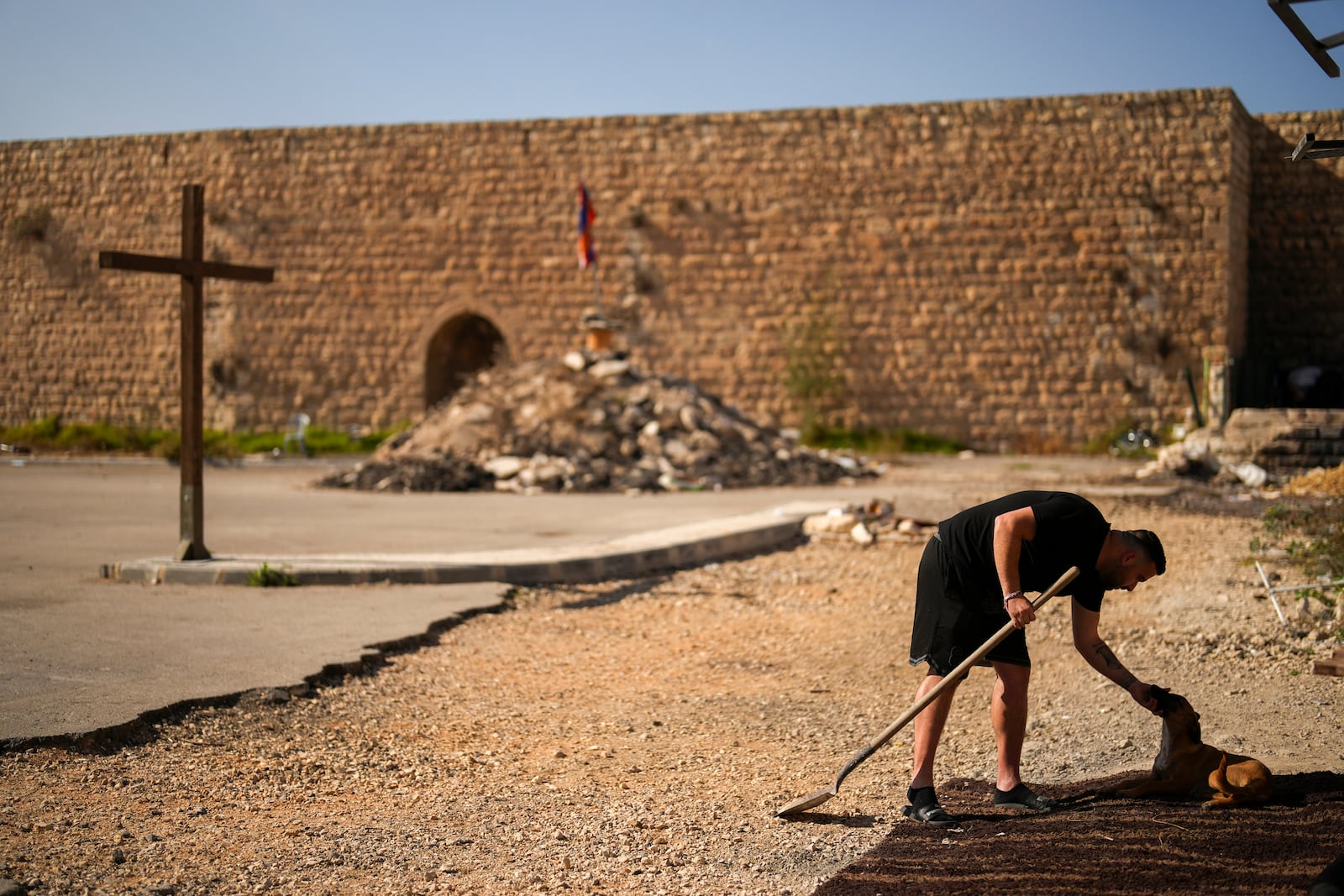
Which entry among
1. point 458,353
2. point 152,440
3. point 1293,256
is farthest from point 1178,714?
point 152,440

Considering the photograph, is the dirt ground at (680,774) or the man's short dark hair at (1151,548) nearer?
the dirt ground at (680,774)

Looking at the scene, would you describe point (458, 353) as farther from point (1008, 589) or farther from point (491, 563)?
point (1008, 589)

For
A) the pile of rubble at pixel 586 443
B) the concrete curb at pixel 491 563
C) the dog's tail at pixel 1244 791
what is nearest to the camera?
the dog's tail at pixel 1244 791

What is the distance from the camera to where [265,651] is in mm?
5906

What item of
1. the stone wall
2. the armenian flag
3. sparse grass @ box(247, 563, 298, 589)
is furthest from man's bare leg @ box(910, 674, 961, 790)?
the stone wall

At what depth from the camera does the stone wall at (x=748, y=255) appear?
19078 mm

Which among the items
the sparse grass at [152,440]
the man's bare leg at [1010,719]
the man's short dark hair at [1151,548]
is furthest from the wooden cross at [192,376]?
the sparse grass at [152,440]

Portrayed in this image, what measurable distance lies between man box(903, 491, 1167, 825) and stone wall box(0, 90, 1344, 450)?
51.7 feet

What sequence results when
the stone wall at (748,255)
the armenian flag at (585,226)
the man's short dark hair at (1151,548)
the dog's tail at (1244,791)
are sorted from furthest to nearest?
the stone wall at (748,255)
the armenian flag at (585,226)
the man's short dark hair at (1151,548)
the dog's tail at (1244,791)

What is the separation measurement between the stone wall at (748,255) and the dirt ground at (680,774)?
1248cm

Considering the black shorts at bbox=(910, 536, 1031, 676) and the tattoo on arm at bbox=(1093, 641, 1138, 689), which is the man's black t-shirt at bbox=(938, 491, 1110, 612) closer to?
the black shorts at bbox=(910, 536, 1031, 676)

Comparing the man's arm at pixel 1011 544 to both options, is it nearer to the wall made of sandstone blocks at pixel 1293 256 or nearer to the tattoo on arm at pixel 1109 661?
the tattoo on arm at pixel 1109 661

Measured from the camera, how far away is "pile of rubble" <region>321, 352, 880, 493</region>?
14766 millimetres

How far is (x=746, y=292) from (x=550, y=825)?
1692 centimetres
